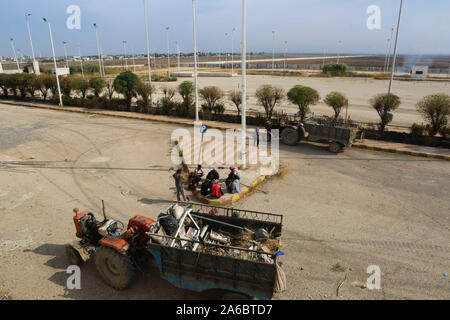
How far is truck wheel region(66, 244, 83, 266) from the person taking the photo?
6.95m

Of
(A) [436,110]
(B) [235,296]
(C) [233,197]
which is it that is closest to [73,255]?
(B) [235,296]

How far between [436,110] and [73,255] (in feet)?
59.8

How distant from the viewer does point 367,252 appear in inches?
299

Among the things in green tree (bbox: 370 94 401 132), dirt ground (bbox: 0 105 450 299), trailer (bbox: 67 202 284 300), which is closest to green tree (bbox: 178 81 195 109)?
dirt ground (bbox: 0 105 450 299)

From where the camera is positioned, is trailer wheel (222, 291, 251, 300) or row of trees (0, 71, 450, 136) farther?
row of trees (0, 71, 450, 136)

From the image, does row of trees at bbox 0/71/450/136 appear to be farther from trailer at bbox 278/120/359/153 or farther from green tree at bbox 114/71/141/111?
trailer at bbox 278/120/359/153

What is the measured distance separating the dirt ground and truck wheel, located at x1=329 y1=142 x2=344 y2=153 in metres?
0.38

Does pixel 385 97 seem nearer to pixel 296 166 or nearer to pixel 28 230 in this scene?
pixel 296 166

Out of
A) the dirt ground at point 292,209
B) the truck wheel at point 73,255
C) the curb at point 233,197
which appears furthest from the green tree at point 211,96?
the truck wheel at point 73,255

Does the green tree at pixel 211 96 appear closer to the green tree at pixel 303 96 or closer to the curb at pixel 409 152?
the green tree at pixel 303 96

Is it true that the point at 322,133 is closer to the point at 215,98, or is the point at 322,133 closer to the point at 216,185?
the point at 216,185

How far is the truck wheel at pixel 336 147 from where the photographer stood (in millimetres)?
15070

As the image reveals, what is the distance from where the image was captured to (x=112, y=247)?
20.4 feet
